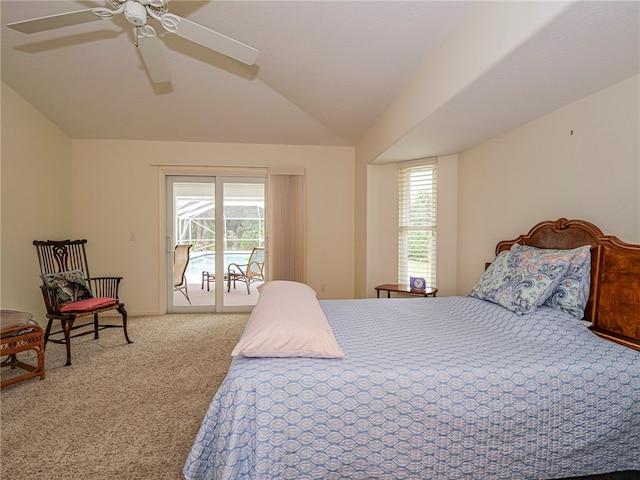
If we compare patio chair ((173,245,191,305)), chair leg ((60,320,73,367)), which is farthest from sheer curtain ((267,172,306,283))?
chair leg ((60,320,73,367))

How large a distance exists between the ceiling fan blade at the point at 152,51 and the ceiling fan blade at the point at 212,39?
0.15 meters

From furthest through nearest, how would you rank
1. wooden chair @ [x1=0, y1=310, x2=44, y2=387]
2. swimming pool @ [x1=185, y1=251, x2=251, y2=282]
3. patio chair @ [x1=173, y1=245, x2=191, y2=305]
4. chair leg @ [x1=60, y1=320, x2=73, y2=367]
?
swimming pool @ [x1=185, y1=251, x2=251, y2=282] < patio chair @ [x1=173, y1=245, x2=191, y2=305] < chair leg @ [x1=60, y1=320, x2=73, y2=367] < wooden chair @ [x1=0, y1=310, x2=44, y2=387]

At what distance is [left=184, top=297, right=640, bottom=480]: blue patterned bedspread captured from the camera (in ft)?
4.27

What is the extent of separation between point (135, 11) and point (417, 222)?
10.8ft

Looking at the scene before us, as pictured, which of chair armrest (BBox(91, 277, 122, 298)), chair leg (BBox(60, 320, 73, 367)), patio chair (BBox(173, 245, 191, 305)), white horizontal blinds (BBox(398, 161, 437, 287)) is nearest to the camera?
chair leg (BBox(60, 320, 73, 367))

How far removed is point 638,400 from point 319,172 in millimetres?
3942

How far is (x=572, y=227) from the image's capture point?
2.13 m

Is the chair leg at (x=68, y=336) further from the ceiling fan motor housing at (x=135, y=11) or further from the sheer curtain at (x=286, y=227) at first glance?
the ceiling fan motor housing at (x=135, y=11)

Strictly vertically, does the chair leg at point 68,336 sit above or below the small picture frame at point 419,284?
below

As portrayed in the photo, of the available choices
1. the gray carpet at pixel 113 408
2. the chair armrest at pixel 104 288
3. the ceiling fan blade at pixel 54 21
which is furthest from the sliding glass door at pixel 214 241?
the ceiling fan blade at pixel 54 21

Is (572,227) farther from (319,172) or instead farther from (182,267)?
(182,267)

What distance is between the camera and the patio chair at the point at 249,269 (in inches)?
186

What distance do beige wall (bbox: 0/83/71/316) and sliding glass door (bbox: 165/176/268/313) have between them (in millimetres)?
1291

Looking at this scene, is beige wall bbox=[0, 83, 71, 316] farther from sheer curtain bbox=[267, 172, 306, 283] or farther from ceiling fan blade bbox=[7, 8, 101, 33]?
sheer curtain bbox=[267, 172, 306, 283]
